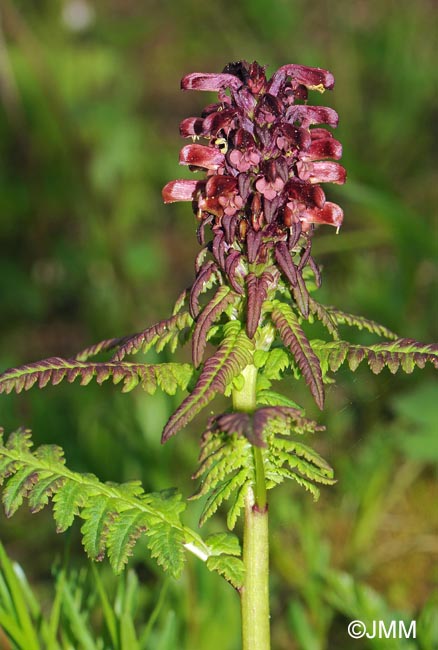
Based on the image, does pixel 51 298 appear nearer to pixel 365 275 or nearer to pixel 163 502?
pixel 365 275

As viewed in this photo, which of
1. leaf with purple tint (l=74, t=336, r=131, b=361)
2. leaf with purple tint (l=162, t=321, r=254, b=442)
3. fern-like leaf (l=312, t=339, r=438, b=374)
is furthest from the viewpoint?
leaf with purple tint (l=74, t=336, r=131, b=361)

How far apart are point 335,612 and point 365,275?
1.37m

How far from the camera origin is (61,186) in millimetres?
3820

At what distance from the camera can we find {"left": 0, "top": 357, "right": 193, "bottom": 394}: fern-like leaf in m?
1.02

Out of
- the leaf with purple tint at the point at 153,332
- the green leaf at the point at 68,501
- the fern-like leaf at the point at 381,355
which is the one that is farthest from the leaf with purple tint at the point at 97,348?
the fern-like leaf at the point at 381,355

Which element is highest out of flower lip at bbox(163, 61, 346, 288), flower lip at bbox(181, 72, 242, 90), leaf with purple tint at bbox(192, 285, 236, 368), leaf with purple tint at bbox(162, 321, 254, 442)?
flower lip at bbox(181, 72, 242, 90)

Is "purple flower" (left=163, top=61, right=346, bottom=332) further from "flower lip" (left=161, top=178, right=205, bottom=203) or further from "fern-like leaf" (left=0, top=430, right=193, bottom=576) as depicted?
"fern-like leaf" (left=0, top=430, right=193, bottom=576)

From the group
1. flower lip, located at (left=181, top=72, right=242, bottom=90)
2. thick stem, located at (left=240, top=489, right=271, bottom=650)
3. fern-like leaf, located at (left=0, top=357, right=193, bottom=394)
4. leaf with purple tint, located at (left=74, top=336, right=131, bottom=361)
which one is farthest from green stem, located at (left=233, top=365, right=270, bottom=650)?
flower lip, located at (left=181, top=72, right=242, bottom=90)

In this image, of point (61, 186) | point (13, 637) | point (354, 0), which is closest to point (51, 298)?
point (61, 186)

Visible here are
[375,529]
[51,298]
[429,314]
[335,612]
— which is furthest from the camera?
[51,298]

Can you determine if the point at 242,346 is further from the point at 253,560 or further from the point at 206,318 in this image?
the point at 253,560

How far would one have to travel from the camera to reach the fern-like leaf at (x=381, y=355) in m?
1.01

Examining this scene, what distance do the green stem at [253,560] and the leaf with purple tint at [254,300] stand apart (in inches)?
3.5

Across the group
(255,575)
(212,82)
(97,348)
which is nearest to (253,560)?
(255,575)
